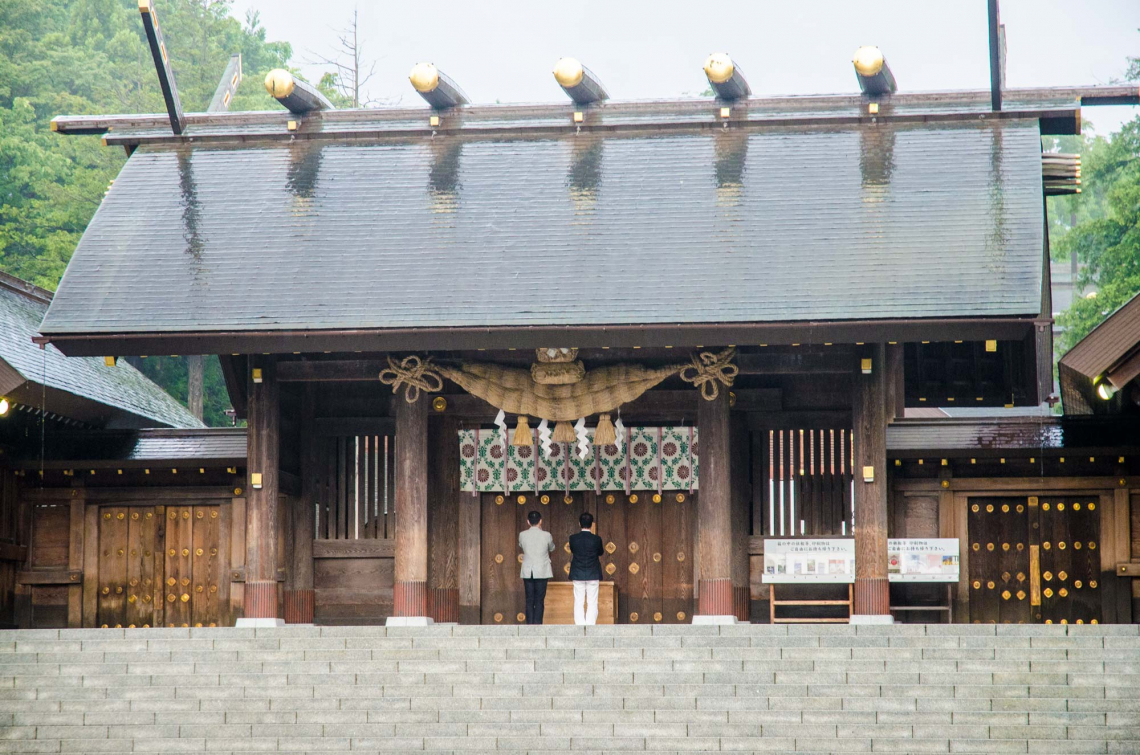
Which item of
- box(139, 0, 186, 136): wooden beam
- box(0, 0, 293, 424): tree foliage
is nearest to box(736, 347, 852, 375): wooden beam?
box(139, 0, 186, 136): wooden beam

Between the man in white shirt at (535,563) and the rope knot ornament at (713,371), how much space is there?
2.21m

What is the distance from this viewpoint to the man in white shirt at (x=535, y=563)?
Result: 15.0 meters

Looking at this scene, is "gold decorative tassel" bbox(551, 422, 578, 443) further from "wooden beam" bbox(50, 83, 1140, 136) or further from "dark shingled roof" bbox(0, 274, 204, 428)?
"dark shingled roof" bbox(0, 274, 204, 428)

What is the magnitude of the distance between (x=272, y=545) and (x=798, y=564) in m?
5.45

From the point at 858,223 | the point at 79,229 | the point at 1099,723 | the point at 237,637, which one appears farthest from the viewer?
the point at 79,229

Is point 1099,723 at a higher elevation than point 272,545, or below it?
below

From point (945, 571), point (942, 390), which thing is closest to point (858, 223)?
point (942, 390)

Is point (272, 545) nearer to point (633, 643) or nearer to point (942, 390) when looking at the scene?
point (633, 643)

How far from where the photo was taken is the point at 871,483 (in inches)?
556

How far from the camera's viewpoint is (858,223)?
14.6 metres

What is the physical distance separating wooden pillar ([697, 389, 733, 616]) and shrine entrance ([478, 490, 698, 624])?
1.55 m

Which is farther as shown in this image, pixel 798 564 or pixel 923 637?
pixel 798 564

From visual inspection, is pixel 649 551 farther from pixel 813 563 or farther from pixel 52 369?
pixel 52 369

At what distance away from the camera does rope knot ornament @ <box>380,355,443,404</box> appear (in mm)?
14719
